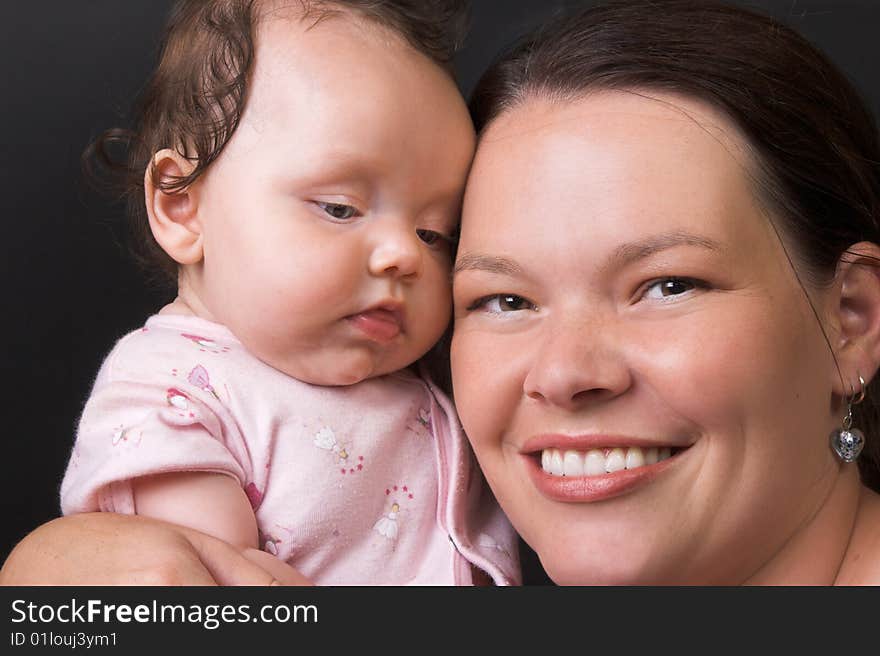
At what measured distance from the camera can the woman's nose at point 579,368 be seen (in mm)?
2143

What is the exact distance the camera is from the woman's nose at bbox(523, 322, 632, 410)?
2.14m

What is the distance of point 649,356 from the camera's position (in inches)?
85.0

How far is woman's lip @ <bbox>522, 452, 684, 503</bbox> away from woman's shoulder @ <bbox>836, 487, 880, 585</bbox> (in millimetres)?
381

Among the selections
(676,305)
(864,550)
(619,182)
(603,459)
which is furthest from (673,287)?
(864,550)

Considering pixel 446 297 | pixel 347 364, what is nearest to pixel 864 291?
pixel 446 297

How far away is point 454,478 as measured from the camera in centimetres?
254

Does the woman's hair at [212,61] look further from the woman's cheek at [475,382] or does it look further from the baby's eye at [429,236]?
the woman's cheek at [475,382]

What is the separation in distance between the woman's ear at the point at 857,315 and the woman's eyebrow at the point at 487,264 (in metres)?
0.52

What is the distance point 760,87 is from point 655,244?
353 mm

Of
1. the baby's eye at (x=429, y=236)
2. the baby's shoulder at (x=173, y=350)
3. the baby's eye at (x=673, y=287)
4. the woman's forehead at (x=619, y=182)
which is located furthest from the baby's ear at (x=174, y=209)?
the baby's eye at (x=673, y=287)

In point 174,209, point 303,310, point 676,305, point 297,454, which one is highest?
point 174,209

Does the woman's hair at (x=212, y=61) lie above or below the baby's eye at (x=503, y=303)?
above

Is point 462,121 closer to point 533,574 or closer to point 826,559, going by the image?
point 826,559

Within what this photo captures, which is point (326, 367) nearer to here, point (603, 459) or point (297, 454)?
point (297, 454)
